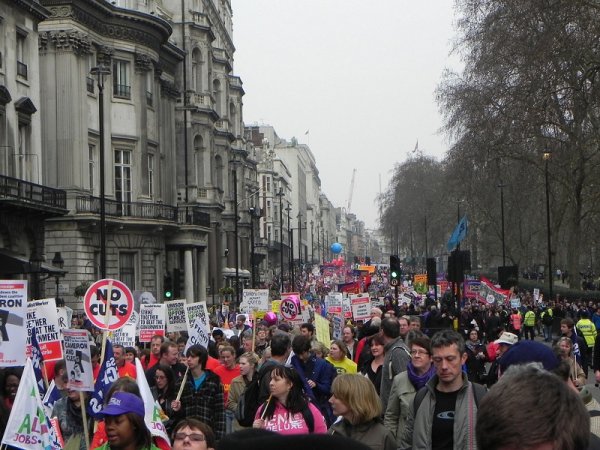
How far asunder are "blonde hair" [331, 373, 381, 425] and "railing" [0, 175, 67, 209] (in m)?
27.0

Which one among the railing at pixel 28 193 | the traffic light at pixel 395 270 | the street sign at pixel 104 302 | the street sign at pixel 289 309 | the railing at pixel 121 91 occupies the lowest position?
the street sign at pixel 289 309

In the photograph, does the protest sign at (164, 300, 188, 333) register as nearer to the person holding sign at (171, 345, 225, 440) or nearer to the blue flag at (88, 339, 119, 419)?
the person holding sign at (171, 345, 225, 440)

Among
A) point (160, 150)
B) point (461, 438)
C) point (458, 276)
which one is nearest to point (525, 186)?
point (160, 150)

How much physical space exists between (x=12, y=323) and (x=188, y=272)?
1813 inches

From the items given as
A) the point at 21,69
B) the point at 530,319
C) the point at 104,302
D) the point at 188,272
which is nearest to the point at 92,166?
the point at 188,272

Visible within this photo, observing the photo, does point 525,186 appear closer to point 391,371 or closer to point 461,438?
point 391,371

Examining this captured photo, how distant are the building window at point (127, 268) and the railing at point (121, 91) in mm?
6916

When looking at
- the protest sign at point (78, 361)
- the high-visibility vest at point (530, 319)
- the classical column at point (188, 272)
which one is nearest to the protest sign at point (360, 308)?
the high-visibility vest at point (530, 319)

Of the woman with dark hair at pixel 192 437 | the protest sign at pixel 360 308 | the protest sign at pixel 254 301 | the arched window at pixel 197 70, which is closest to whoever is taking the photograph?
the woman with dark hair at pixel 192 437

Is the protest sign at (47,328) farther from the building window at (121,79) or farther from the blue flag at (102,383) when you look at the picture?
the building window at (121,79)

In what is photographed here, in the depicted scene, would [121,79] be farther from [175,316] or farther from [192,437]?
[192,437]

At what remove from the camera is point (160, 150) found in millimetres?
54594

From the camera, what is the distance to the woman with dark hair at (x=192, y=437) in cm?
626

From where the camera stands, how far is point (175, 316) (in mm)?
20203
